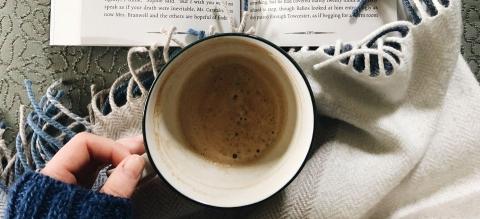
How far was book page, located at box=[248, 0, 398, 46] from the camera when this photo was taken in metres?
0.64

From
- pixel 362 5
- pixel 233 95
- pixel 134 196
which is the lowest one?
pixel 134 196

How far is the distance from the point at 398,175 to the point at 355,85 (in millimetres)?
106

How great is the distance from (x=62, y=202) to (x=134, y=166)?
0.08 meters

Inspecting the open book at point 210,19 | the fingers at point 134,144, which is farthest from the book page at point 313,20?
the fingers at point 134,144

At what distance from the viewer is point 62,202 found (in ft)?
1.77

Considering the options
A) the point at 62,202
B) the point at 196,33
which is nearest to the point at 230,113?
the point at 196,33

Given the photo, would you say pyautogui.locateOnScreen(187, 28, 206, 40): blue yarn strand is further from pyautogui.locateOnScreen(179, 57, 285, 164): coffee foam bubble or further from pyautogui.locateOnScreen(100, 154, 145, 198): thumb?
pyautogui.locateOnScreen(100, 154, 145, 198): thumb

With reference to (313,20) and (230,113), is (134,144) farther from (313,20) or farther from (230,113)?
(313,20)

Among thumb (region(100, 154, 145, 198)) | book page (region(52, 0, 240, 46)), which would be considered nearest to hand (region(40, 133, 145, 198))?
thumb (region(100, 154, 145, 198))

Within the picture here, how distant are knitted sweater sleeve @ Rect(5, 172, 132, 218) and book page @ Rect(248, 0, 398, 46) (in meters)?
0.25

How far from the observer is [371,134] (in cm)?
62

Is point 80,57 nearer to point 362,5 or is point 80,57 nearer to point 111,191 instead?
point 111,191

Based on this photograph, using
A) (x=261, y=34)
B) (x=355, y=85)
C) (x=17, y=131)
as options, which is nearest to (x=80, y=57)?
(x=17, y=131)

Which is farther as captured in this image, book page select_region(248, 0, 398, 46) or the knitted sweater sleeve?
book page select_region(248, 0, 398, 46)
